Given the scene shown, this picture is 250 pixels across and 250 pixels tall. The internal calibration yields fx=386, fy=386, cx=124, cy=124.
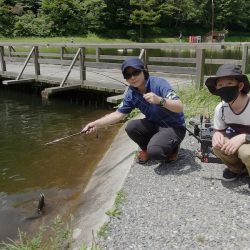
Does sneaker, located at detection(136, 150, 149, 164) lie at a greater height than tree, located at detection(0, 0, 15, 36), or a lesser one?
lesser

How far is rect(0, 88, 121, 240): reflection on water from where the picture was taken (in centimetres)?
573

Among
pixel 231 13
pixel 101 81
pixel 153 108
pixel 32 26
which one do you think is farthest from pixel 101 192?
pixel 231 13

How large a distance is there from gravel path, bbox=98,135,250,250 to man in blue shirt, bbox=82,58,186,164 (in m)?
0.32

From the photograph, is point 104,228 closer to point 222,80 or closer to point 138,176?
point 138,176

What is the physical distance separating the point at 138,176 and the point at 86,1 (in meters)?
49.7

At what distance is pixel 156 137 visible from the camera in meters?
5.26

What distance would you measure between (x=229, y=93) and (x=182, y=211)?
1360mm

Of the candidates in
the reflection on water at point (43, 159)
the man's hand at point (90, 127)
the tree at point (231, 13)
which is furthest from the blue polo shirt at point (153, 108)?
the tree at point (231, 13)

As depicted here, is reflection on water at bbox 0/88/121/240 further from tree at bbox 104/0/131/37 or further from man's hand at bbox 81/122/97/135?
tree at bbox 104/0/131/37

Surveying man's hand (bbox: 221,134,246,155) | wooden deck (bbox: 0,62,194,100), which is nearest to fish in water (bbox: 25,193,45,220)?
man's hand (bbox: 221,134,246,155)

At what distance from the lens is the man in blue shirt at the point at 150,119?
16.1 ft

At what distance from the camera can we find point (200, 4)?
189 feet

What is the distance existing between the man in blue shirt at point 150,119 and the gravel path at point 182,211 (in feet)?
1.06

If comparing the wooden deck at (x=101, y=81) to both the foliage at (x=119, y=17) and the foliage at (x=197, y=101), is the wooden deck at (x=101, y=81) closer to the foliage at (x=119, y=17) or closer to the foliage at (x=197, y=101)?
the foliage at (x=197, y=101)
